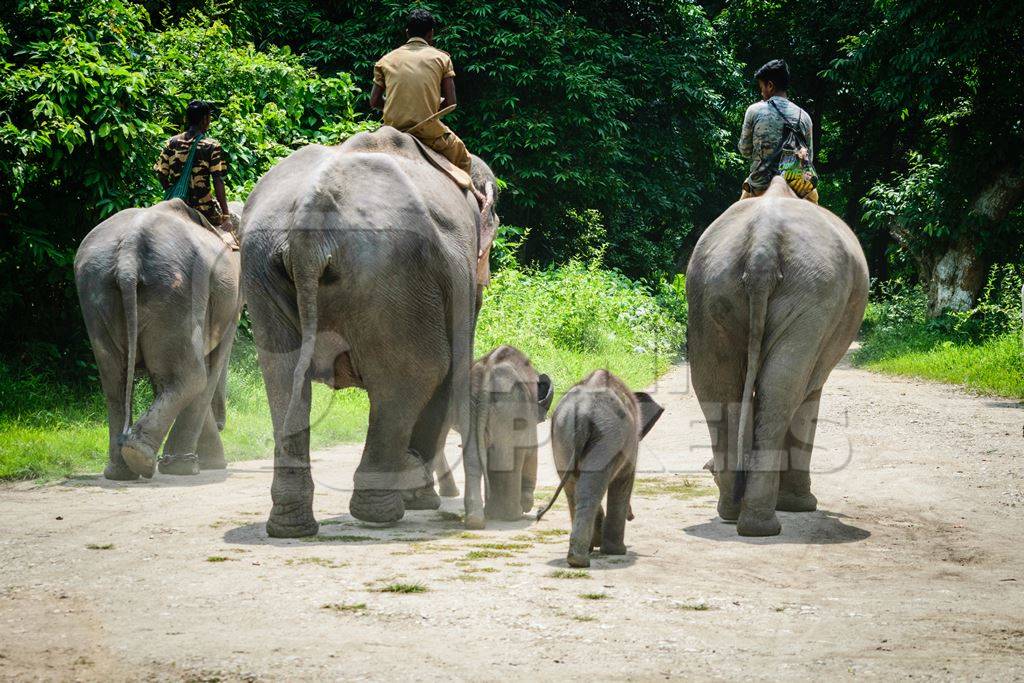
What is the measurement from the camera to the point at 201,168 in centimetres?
871

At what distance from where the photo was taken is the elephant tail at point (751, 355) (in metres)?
6.13

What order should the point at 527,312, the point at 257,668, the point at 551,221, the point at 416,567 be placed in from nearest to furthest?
the point at 257,668 < the point at 416,567 < the point at 527,312 < the point at 551,221

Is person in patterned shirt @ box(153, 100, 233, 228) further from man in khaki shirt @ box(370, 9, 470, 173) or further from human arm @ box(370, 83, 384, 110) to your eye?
man in khaki shirt @ box(370, 9, 470, 173)

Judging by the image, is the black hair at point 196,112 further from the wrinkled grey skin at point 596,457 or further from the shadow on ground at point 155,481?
the wrinkled grey skin at point 596,457

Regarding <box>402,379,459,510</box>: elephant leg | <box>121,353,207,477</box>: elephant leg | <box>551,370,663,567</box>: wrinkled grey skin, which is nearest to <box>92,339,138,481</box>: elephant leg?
<box>121,353,207,477</box>: elephant leg

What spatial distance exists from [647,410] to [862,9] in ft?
90.9

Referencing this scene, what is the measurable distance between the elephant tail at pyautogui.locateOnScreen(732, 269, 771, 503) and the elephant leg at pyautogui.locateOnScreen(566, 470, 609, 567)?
46.5 inches

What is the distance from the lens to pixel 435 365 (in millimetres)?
6188

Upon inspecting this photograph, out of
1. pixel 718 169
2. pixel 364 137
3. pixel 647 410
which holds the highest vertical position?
pixel 718 169

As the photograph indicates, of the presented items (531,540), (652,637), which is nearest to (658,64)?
(531,540)

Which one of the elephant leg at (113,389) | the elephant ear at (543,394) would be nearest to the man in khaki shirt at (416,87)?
the elephant ear at (543,394)

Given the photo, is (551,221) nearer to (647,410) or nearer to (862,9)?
(862,9)

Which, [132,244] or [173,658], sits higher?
[132,244]

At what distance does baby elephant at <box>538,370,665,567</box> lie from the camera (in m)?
5.25
